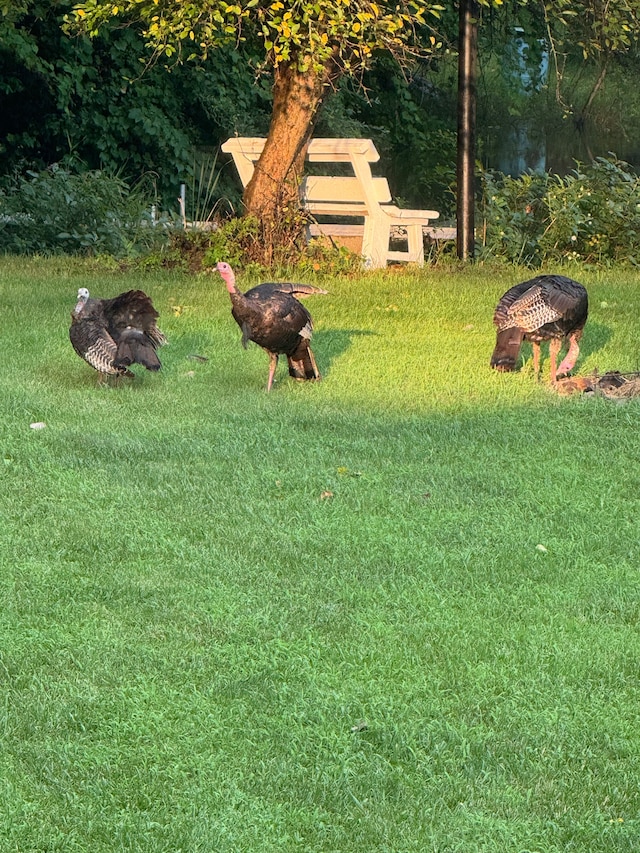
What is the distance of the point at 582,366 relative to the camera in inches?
373

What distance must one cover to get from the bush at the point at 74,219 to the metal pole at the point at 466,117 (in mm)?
3935

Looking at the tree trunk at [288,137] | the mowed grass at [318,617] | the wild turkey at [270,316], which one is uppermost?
the tree trunk at [288,137]

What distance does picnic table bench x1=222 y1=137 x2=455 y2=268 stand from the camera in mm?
14391

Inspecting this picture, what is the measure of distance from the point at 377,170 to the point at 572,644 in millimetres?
23477

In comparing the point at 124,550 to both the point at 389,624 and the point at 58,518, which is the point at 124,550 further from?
the point at 389,624

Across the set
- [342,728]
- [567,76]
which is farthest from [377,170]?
[342,728]

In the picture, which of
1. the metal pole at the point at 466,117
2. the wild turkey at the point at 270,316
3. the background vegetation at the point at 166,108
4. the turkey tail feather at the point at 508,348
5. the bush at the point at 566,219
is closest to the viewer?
the wild turkey at the point at 270,316

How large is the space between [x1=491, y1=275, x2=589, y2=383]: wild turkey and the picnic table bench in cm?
568

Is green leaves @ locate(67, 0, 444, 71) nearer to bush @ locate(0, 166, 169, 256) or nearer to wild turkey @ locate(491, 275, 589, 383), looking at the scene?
bush @ locate(0, 166, 169, 256)

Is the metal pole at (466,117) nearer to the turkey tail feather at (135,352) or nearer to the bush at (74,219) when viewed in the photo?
the bush at (74,219)

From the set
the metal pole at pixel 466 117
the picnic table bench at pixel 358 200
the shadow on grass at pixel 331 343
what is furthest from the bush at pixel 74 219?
the shadow on grass at pixel 331 343

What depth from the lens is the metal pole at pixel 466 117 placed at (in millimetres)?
14055

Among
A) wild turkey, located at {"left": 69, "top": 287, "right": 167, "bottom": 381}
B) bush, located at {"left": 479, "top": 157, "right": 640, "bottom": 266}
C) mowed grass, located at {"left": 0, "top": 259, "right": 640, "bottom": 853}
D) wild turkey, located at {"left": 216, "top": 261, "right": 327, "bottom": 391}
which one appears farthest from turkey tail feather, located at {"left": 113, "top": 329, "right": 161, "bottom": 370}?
bush, located at {"left": 479, "top": 157, "right": 640, "bottom": 266}

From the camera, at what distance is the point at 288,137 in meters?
14.4
